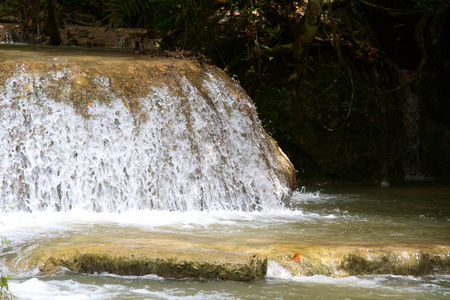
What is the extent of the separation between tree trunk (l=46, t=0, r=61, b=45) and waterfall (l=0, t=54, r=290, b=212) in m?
3.75

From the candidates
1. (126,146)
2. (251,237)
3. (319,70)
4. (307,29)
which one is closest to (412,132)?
(319,70)

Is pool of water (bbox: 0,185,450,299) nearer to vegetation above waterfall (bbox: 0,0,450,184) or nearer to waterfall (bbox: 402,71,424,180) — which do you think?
vegetation above waterfall (bbox: 0,0,450,184)

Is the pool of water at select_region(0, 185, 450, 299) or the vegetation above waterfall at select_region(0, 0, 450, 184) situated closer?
the pool of water at select_region(0, 185, 450, 299)

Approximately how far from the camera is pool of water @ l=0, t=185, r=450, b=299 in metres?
3.40

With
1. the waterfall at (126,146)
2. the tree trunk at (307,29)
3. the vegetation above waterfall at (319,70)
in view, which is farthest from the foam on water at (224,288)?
the tree trunk at (307,29)

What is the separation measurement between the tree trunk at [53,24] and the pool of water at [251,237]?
230 inches


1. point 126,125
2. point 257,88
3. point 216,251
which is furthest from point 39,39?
point 216,251

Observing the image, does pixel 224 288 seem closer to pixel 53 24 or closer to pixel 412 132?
pixel 412 132

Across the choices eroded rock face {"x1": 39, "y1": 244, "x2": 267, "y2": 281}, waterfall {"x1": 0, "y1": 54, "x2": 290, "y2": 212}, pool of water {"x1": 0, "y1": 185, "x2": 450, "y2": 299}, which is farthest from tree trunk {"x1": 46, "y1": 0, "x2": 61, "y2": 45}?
eroded rock face {"x1": 39, "y1": 244, "x2": 267, "y2": 281}

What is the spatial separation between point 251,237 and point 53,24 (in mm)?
7564

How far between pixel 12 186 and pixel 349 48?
5.62 m

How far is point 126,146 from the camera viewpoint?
6.26 m

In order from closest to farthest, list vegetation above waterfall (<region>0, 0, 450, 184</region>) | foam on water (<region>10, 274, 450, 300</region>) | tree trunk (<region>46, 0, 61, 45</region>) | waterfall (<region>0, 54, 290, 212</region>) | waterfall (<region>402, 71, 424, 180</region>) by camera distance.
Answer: foam on water (<region>10, 274, 450, 300</region>)
waterfall (<region>0, 54, 290, 212</region>)
vegetation above waterfall (<region>0, 0, 450, 184</region>)
waterfall (<region>402, 71, 424, 180</region>)
tree trunk (<region>46, 0, 61, 45</region>)

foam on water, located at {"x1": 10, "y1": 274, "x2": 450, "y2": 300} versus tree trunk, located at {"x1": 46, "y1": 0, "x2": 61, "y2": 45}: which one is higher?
tree trunk, located at {"x1": 46, "y1": 0, "x2": 61, "y2": 45}
